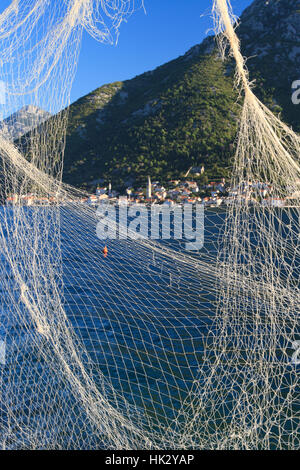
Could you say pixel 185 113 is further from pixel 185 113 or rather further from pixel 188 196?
pixel 188 196

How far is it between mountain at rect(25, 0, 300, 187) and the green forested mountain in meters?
0.13

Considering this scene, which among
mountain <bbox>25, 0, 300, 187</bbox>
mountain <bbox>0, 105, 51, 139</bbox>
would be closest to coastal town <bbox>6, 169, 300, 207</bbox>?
mountain <bbox>0, 105, 51, 139</bbox>

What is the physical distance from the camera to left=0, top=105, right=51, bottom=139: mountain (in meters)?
4.18

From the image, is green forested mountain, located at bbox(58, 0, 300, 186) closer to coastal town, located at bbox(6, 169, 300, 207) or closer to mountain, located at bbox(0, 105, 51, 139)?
coastal town, located at bbox(6, 169, 300, 207)

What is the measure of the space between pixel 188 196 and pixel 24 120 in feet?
86.2

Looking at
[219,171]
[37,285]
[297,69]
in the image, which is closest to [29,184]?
[37,285]

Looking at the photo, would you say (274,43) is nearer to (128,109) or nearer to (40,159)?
(128,109)

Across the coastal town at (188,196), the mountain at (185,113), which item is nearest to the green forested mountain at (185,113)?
the mountain at (185,113)

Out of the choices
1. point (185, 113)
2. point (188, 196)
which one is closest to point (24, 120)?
point (188, 196)

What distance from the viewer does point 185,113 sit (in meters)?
51.5

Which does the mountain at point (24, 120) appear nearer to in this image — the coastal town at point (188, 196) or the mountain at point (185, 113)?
the coastal town at point (188, 196)

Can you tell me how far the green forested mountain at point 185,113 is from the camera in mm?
41781

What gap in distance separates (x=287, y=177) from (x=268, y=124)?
1.88 feet

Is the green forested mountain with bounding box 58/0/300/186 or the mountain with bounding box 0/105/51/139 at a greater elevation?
the green forested mountain with bounding box 58/0/300/186
